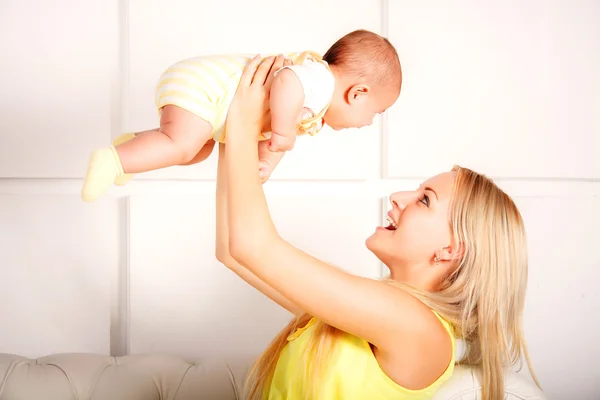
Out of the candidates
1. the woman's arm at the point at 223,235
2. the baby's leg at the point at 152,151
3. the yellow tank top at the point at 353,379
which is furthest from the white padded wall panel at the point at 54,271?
the yellow tank top at the point at 353,379

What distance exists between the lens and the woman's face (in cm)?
152

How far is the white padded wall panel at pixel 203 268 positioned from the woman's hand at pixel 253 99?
34.7 inches

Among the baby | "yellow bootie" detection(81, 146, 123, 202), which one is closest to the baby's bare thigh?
the baby

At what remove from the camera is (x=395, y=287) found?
1432 mm

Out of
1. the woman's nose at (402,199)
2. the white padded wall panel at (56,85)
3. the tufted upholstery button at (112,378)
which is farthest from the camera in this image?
the white padded wall panel at (56,85)

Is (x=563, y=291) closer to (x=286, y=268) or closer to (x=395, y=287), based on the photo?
(x=395, y=287)

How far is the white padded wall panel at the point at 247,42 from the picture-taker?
2205 millimetres

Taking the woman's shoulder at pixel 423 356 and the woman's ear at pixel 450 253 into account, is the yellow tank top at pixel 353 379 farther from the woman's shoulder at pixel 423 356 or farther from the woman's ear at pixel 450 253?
the woman's ear at pixel 450 253

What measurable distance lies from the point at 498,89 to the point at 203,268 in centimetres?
121

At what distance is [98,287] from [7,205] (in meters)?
0.41

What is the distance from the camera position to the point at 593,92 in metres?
2.37

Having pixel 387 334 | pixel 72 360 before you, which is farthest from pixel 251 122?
pixel 72 360

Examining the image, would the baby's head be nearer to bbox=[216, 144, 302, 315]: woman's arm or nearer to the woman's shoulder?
bbox=[216, 144, 302, 315]: woman's arm

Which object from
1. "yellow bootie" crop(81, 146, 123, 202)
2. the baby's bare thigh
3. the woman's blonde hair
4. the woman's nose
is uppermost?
the baby's bare thigh
